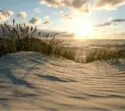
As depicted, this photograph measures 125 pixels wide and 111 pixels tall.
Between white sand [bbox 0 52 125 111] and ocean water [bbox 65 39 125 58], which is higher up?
ocean water [bbox 65 39 125 58]

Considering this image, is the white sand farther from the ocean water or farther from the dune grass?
the ocean water

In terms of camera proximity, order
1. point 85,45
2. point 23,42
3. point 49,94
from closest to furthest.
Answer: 1. point 49,94
2. point 23,42
3. point 85,45

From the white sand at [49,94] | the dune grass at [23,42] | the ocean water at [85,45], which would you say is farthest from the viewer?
the ocean water at [85,45]

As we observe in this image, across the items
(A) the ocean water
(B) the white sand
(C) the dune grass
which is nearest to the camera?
(B) the white sand

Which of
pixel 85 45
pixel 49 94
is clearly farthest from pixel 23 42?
pixel 85 45

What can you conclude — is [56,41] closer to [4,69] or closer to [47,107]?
[4,69]

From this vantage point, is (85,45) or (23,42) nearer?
(23,42)

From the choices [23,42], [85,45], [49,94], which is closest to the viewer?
[49,94]

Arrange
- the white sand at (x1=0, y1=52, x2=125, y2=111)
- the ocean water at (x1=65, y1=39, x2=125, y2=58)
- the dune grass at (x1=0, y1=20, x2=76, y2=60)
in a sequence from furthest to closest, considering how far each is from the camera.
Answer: the ocean water at (x1=65, y1=39, x2=125, y2=58)
the dune grass at (x1=0, y1=20, x2=76, y2=60)
the white sand at (x1=0, y1=52, x2=125, y2=111)

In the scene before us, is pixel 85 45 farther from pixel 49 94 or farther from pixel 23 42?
pixel 49 94

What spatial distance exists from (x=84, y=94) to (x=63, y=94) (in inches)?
10.2

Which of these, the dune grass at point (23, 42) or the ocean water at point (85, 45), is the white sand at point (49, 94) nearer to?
the dune grass at point (23, 42)

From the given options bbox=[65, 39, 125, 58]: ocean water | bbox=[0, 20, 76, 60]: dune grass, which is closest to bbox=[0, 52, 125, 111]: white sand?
bbox=[0, 20, 76, 60]: dune grass

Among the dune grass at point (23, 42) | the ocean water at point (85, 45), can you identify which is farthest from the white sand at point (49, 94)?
the ocean water at point (85, 45)
